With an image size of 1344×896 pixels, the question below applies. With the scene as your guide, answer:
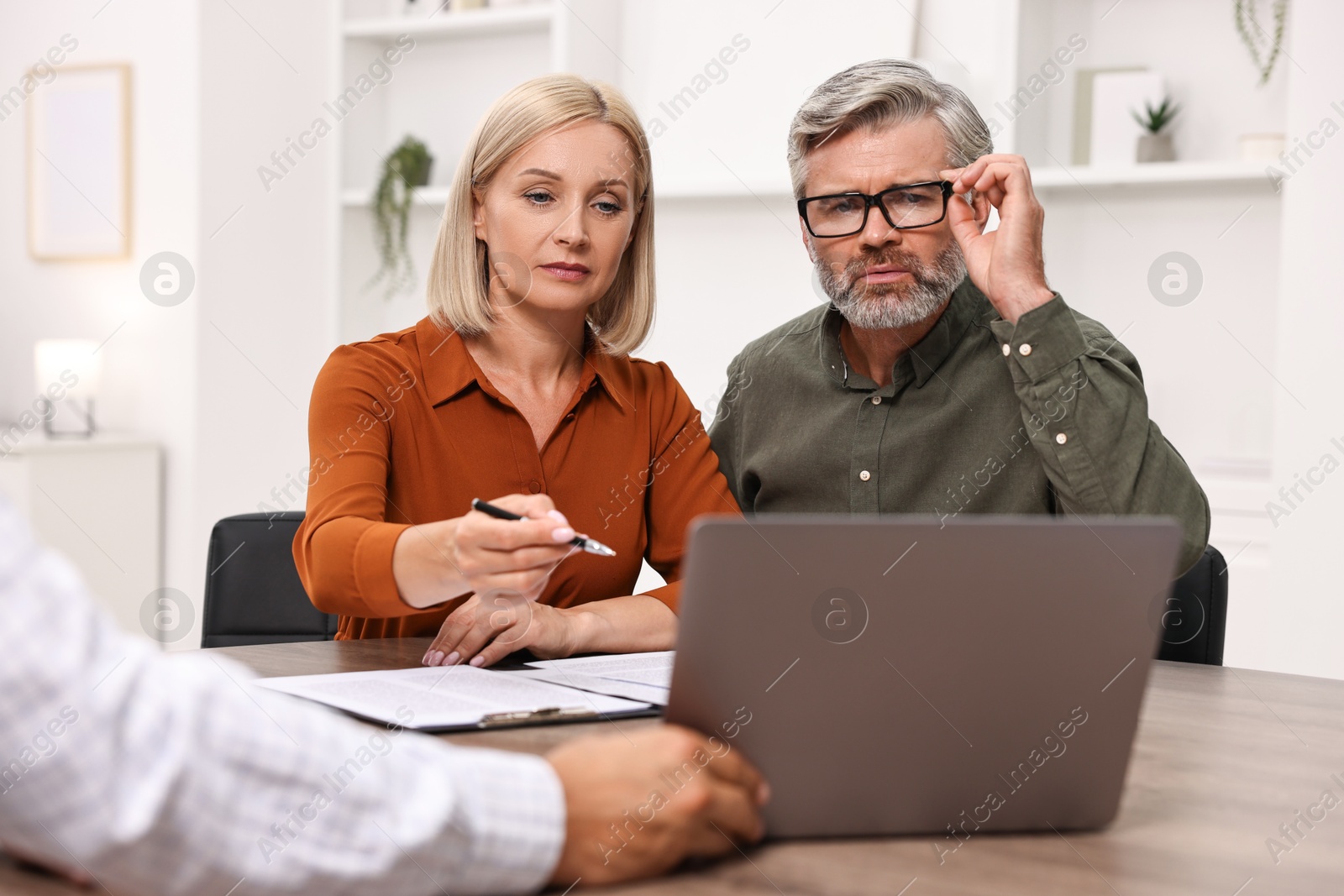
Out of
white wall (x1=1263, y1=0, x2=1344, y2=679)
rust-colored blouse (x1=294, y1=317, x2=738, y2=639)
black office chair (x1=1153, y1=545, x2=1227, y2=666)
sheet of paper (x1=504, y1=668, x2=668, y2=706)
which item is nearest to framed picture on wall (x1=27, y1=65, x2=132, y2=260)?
rust-colored blouse (x1=294, y1=317, x2=738, y2=639)

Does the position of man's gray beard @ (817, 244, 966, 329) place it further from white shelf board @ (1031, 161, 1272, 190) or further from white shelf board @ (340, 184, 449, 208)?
white shelf board @ (340, 184, 449, 208)

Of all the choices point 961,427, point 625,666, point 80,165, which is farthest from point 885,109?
point 80,165

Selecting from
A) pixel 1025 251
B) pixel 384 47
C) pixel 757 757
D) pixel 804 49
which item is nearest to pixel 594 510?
pixel 1025 251

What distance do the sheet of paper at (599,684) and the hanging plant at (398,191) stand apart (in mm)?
3222

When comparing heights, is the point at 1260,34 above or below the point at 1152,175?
above

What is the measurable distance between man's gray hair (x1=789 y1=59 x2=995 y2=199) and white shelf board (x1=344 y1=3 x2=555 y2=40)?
2.19 meters

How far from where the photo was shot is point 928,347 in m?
1.94

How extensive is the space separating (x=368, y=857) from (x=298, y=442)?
3884 millimetres

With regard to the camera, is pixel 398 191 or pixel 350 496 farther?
pixel 398 191

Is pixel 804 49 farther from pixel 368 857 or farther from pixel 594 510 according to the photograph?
pixel 368 857

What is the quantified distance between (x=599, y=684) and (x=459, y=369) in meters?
0.65

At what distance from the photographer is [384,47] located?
4.43 metres

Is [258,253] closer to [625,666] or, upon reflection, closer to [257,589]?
[257,589]

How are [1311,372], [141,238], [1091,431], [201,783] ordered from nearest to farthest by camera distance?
[201,783] → [1091,431] → [1311,372] → [141,238]
